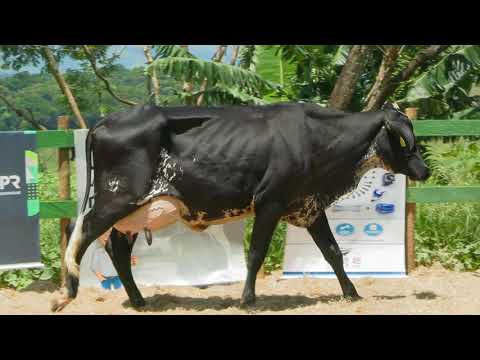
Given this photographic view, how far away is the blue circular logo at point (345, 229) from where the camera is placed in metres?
8.66

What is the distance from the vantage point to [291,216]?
7340 millimetres

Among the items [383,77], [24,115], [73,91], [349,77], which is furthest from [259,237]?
[73,91]

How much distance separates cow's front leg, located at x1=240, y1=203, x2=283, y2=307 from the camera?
6.94 meters

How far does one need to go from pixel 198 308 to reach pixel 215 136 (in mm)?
1765

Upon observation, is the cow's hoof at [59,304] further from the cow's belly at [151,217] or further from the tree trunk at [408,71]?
the tree trunk at [408,71]

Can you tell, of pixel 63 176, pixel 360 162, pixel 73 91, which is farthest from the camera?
pixel 73 91

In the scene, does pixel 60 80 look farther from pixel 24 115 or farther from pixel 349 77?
pixel 349 77

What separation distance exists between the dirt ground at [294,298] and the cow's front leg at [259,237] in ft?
0.66

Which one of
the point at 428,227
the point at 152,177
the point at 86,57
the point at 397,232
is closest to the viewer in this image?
the point at 152,177

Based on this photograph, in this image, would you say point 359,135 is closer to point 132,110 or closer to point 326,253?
point 326,253

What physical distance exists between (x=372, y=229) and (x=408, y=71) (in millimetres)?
5608

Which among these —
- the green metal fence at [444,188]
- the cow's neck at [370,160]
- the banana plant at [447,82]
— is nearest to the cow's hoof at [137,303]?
the cow's neck at [370,160]

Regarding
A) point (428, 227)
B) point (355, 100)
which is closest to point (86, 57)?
point (355, 100)

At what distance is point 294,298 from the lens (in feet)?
25.5
